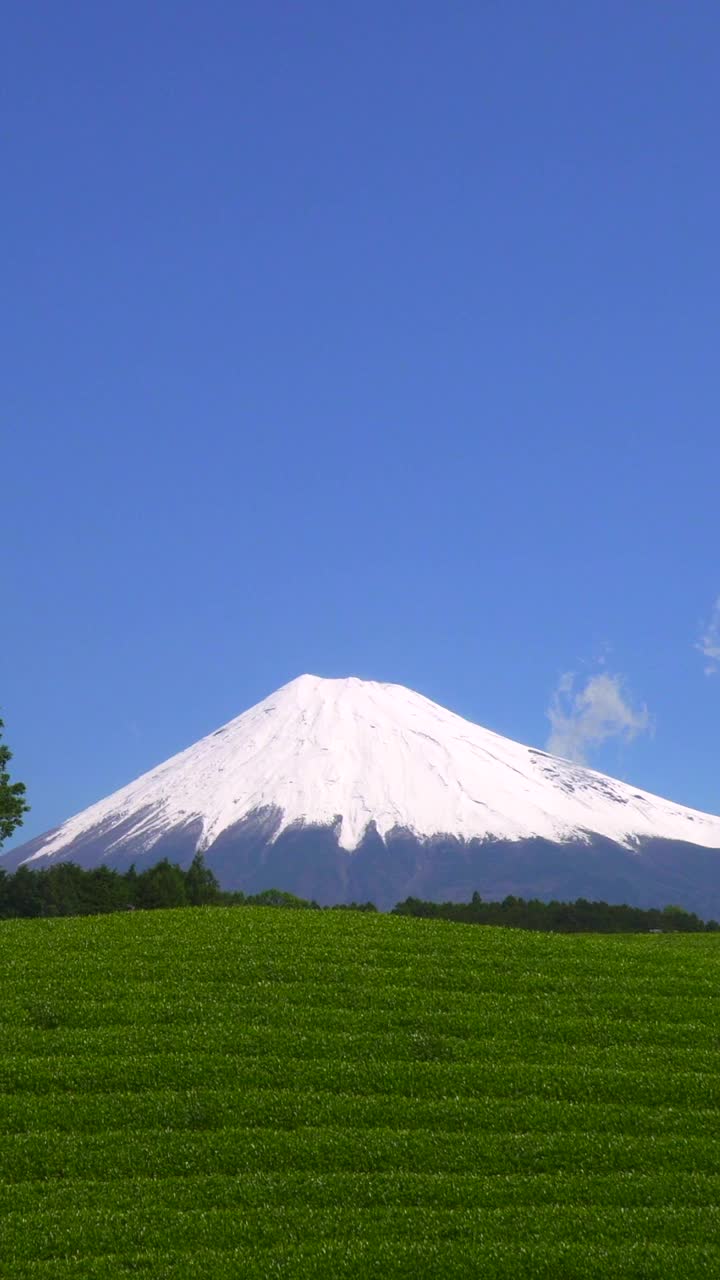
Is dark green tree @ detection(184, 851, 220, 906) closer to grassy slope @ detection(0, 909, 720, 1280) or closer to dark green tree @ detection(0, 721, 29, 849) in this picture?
dark green tree @ detection(0, 721, 29, 849)

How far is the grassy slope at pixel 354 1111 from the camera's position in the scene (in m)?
19.4

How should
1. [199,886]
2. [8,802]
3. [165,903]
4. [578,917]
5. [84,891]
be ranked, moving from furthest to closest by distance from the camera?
[199,886] < [578,917] < [165,903] < [84,891] < [8,802]

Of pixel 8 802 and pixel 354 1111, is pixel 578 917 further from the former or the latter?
pixel 354 1111

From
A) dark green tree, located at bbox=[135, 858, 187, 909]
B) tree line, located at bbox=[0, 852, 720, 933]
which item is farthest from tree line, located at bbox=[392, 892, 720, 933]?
dark green tree, located at bbox=[135, 858, 187, 909]

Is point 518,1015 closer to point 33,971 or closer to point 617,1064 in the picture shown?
point 617,1064

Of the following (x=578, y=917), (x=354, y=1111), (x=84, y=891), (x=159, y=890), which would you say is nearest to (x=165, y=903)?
(x=159, y=890)

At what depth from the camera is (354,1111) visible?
23922 mm

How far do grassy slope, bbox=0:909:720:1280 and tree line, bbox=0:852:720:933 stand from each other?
104 m

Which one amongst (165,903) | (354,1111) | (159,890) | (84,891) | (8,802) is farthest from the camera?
(165,903)

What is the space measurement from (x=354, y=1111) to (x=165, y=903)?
123834 mm

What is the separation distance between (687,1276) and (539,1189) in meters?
3.48

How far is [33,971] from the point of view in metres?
33.1

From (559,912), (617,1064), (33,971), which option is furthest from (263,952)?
(559,912)

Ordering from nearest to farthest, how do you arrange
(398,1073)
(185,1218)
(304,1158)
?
(185,1218) → (304,1158) → (398,1073)
